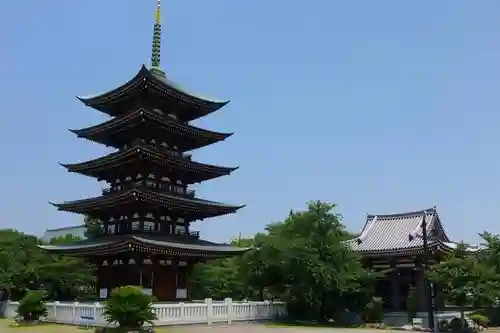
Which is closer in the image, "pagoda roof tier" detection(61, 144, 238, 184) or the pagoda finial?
"pagoda roof tier" detection(61, 144, 238, 184)

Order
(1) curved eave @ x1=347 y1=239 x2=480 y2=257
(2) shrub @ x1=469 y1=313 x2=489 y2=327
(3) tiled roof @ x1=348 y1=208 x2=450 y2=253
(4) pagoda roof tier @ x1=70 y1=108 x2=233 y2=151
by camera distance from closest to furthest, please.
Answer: (2) shrub @ x1=469 y1=313 x2=489 y2=327 < (4) pagoda roof tier @ x1=70 y1=108 x2=233 y2=151 < (1) curved eave @ x1=347 y1=239 x2=480 y2=257 < (3) tiled roof @ x1=348 y1=208 x2=450 y2=253

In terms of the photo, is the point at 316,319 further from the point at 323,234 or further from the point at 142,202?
the point at 142,202

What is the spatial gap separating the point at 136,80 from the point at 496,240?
27552mm

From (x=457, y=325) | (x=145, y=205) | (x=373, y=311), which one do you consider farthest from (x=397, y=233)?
(x=145, y=205)

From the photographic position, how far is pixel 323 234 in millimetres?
37500

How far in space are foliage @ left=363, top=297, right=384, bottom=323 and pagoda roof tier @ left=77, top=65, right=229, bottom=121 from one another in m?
19.4

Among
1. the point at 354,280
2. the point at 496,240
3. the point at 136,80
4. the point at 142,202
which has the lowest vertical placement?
the point at 354,280

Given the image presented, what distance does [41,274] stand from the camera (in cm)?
4512

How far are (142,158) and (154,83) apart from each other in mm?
5856

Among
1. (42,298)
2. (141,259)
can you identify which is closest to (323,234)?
(141,259)

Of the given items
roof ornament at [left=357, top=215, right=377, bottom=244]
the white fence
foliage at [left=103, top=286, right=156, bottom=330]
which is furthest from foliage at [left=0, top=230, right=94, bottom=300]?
roof ornament at [left=357, top=215, right=377, bottom=244]

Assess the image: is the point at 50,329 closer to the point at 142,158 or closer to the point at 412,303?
the point at 142,158

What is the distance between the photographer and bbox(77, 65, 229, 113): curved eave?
38.7m

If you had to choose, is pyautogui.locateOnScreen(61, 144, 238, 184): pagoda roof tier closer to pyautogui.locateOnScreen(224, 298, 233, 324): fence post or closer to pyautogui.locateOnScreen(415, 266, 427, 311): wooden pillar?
pyautogui.locateOnScreen(224, 298, 233, 324): fence post
